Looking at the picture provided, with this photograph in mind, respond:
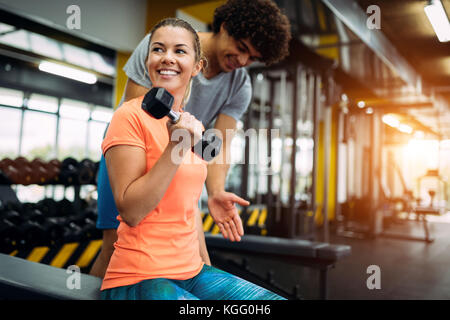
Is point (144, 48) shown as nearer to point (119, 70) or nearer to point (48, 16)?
point (48, 16)

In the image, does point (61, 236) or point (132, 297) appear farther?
point (61, 236)

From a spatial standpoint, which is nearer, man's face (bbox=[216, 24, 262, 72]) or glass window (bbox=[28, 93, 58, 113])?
man's face (bbox=[216, 24, 262, 72])

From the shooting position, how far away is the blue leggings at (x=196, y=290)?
2.57 feet

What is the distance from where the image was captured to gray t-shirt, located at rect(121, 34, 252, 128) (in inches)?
48.7

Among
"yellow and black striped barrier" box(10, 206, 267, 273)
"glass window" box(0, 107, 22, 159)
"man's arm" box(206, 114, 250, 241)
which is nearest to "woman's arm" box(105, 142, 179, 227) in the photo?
"man's arm" box(206, 114, 250, 241)

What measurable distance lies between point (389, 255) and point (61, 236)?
144 inches

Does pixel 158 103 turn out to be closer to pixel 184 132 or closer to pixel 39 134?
pixel 184 132

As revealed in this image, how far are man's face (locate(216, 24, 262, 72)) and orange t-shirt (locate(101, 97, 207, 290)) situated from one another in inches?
15.3

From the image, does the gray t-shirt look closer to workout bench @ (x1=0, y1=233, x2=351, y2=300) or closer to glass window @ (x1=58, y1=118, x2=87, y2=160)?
workout bench @ (x1=0, y1=233, x2=351, y2=300)

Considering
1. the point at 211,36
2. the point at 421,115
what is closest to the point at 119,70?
the point at 211,36

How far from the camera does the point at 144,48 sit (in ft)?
3.57

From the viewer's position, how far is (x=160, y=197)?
0.77 meters

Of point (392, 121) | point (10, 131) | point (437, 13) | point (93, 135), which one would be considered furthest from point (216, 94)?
point (392, 121)

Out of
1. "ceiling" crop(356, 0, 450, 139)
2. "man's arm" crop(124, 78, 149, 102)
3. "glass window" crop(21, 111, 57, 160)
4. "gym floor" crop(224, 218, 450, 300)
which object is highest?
"ceiling" crop(356, 0, 450, 139)
